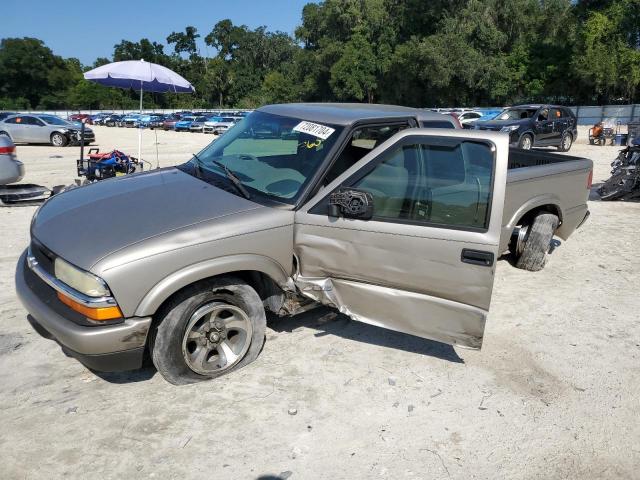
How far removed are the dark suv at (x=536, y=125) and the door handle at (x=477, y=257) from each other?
605 inches

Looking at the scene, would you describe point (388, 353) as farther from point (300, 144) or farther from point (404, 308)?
point (300, 144)

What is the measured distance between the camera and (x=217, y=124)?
36906mm

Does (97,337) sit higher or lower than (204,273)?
lower

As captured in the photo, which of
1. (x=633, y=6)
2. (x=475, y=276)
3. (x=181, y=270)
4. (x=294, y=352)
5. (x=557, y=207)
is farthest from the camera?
(x=633, y=6)

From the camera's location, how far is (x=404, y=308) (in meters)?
3.46

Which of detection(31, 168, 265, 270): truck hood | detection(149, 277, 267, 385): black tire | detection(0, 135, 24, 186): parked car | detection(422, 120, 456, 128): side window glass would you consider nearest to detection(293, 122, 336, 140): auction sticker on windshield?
detection(31, 168, 265, 270): truck hood

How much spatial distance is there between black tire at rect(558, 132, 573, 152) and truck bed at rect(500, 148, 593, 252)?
14.5 meters

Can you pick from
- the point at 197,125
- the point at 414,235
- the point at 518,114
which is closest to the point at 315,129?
the point at 414,235

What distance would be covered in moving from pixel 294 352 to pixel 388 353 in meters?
0.72

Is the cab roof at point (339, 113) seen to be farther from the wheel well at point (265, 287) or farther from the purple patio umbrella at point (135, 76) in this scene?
the purple patio umbrella at point (135, 76)

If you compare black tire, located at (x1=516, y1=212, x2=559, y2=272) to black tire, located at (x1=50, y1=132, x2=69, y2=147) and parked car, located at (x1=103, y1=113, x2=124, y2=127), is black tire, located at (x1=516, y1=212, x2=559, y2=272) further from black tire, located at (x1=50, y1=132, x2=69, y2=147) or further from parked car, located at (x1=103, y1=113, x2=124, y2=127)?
parked car, located at (x1=103, y1=113, x2=124, y2=127)

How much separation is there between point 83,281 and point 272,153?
1.78m

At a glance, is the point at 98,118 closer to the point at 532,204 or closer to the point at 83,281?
the point at 532,204

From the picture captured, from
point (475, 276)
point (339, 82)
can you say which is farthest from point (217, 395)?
point (339, 82)
